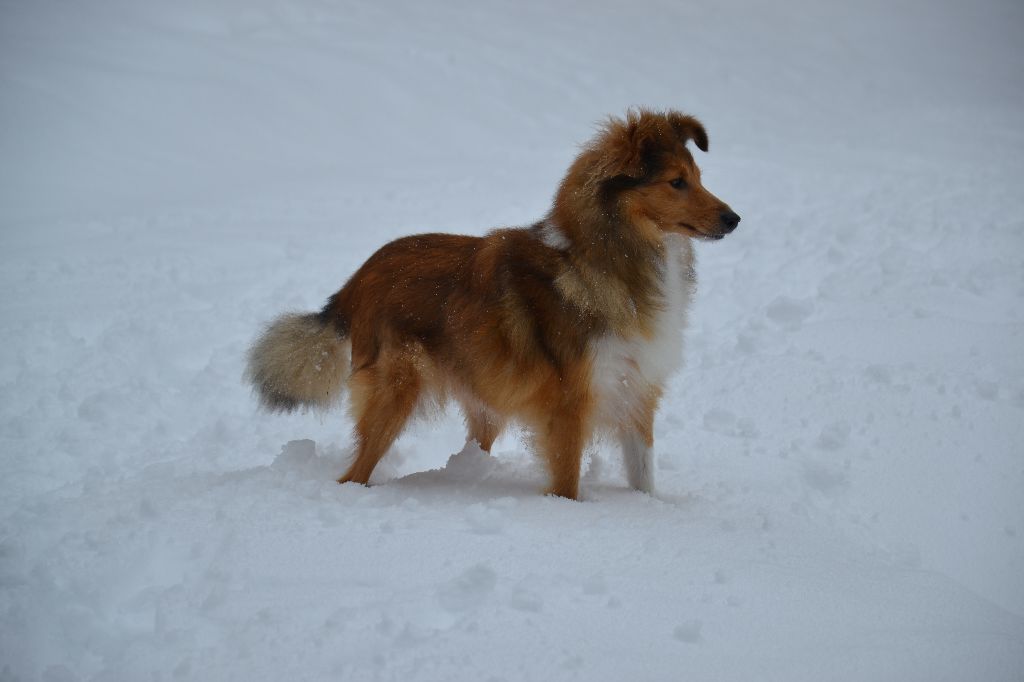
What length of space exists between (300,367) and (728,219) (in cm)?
246

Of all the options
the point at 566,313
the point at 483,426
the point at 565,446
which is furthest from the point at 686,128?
the point at 483,426

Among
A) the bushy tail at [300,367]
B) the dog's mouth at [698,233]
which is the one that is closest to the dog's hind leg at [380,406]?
the bushy tail at [300,367]

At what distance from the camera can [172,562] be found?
312cm

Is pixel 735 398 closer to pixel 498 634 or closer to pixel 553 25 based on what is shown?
pixel 498 634

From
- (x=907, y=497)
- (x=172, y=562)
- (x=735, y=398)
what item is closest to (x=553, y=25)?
(x=735, y=398)

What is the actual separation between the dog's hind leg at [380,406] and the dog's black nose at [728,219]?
5.63ft

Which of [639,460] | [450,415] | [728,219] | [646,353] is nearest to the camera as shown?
[728,219]

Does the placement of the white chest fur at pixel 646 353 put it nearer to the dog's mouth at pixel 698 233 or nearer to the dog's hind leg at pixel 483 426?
the dog's mouth at pixel 698 233

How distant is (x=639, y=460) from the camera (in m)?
4.39

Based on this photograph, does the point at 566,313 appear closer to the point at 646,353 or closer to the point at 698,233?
the point at 646,353

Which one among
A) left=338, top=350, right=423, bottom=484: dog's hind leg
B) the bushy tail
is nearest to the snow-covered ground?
left=338, top=350, right=423, bottom=484: dog's hind leg

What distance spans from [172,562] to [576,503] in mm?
1778

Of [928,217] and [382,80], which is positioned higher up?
[382,80]

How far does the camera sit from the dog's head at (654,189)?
3934mm
